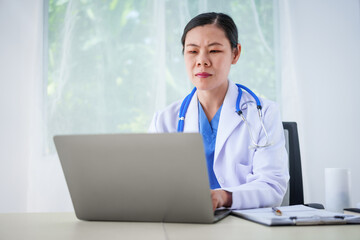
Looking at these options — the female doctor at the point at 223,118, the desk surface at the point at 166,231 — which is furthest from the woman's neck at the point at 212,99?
the desk surface at the point at 166,231

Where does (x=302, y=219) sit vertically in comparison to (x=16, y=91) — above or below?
below

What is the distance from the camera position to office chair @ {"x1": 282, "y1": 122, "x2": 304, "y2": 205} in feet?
5.27

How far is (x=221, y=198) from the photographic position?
98 centimetres

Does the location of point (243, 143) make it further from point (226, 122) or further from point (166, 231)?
point (166, 231)

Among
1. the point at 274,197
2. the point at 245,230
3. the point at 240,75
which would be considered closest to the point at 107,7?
the point at 240,75

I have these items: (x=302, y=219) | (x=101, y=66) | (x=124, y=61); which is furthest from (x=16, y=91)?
(x=302, y=219)

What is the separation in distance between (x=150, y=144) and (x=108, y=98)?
6.92 ft

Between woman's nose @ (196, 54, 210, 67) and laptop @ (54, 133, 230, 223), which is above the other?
woman's nose @ (196, 54, 210, 67)

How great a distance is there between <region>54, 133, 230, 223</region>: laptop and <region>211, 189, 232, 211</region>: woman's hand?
0.34 feet

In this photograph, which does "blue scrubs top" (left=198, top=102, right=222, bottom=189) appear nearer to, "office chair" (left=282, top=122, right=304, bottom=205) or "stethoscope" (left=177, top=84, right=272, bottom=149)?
"stethoscope" (left=177, top=84, right=272, bottom=149)

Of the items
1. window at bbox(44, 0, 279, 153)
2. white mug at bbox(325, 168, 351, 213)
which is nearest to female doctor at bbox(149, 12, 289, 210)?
white mug at bbox(325, 168, 351, 213)

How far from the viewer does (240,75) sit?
2803 millimetres

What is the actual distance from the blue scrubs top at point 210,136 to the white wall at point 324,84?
1366 millimetres

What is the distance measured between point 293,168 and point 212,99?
0.44m
